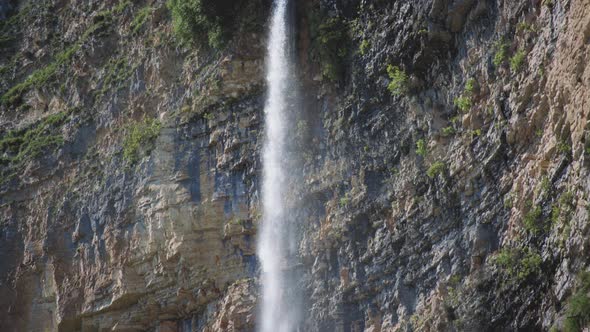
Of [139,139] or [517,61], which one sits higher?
[139,139]

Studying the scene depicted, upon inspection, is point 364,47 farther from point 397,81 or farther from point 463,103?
point 463,103

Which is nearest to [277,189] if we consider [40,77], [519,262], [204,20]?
[204,20]

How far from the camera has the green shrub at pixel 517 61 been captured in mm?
17609

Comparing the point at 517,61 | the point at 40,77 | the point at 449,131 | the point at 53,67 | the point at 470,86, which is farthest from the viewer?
the point at 40,77

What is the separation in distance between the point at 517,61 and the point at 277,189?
22.9 ft

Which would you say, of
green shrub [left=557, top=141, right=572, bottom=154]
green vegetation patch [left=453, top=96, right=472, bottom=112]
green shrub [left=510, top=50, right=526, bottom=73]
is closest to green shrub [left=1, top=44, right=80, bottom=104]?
green vegetation patch [left=453, top=96, right=472, bottom=112]

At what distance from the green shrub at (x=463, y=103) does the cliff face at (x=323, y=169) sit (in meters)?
0.02

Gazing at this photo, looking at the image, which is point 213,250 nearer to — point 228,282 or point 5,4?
point 228,282

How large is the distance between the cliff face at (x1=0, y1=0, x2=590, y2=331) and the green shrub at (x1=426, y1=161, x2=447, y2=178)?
43 mm

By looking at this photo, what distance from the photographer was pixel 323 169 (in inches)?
860

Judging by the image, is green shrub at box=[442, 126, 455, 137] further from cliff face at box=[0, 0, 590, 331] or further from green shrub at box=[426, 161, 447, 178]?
green shrub at box=[426, 161, 447, 178]

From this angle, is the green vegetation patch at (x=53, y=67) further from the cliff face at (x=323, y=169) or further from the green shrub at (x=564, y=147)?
the green shrub at (x=564, y=147)

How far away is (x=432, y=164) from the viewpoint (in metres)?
19.3

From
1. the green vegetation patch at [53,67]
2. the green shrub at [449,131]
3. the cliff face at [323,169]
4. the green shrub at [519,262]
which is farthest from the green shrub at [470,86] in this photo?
the green vegetation patch at [53,67]
